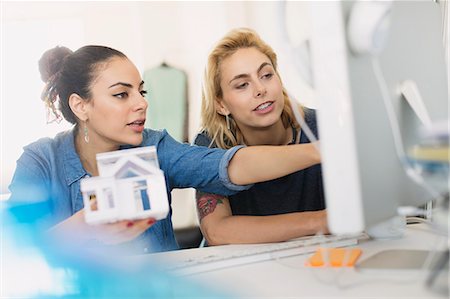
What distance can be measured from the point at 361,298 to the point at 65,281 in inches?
19.5

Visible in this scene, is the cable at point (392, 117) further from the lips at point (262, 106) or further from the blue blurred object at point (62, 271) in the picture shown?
the lips at point (262, 106)

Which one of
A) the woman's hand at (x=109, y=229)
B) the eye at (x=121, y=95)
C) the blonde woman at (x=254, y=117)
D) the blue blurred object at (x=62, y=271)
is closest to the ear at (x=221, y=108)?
the blonde woman at (x=254, y=117)

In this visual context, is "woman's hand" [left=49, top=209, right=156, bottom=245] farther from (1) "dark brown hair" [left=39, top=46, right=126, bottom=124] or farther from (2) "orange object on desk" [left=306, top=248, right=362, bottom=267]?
(1) "dark brown hair" [left=39, top=46, right=126, bottom=124]

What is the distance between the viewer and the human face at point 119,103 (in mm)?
1353

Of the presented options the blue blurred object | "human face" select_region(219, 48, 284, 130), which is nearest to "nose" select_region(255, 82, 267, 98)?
"human face" select_region(219, 48, 284, 130)

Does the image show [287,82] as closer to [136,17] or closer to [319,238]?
[136,17]

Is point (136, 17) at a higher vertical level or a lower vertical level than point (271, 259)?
higher

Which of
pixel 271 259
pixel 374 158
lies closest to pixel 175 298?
pixel 271 259

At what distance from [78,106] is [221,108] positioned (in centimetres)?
39

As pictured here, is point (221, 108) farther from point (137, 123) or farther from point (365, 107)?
point (365, 107)

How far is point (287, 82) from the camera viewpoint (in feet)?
7.84

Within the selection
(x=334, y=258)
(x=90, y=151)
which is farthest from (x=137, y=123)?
(x=334, y=258)

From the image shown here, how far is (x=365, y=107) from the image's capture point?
2.28 feet

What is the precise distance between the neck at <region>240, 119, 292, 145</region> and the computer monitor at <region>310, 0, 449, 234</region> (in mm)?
737
